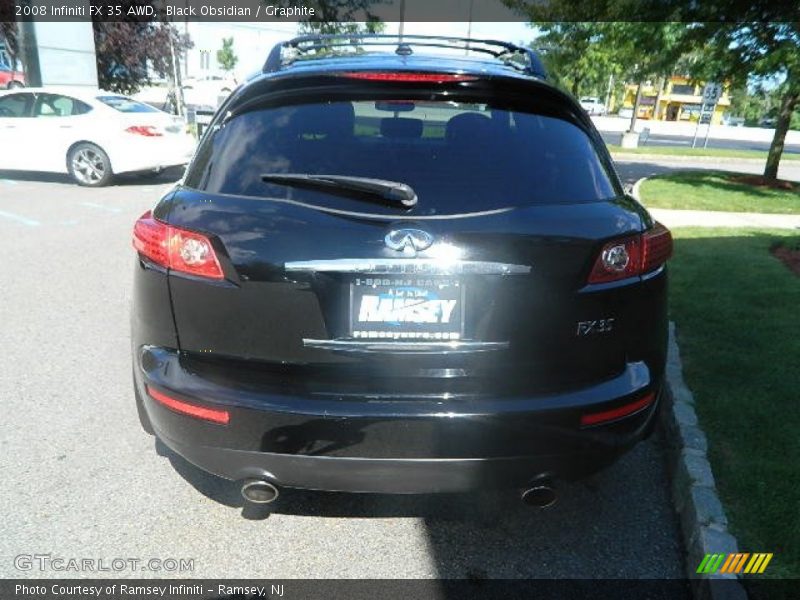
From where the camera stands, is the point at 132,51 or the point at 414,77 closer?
the point at 414,77

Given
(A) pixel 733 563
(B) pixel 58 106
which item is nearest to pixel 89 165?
(B) pixel 58 106

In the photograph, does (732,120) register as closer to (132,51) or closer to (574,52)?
(574,52)

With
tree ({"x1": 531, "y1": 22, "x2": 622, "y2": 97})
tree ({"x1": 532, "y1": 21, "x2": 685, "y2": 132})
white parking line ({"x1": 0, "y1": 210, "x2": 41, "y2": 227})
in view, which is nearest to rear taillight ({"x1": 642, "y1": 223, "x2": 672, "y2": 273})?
white parking line ({"x1": 0, "y1": 210, "x2": 41, "y2": 227})

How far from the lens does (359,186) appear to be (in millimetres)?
2125

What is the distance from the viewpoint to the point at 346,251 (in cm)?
201

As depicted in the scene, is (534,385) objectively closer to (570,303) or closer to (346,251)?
(570,303)

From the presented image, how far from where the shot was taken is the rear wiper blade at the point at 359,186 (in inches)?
82.7

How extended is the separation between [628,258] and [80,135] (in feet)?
36.5

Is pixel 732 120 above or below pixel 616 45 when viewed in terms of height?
below

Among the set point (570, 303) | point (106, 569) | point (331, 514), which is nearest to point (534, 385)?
point (570, 303)

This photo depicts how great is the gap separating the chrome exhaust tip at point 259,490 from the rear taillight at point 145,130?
10.2 metres

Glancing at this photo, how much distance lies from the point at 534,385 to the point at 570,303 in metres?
0.30

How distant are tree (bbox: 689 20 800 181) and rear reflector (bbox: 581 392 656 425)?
467 inches

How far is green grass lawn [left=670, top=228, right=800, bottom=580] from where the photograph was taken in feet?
8.51
